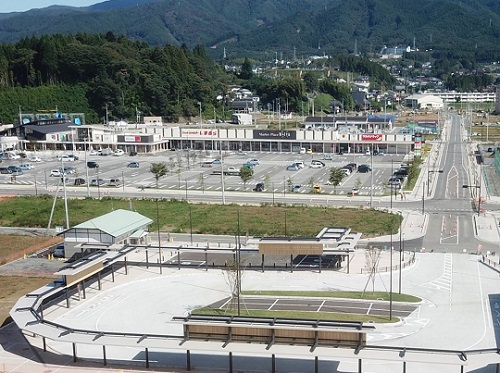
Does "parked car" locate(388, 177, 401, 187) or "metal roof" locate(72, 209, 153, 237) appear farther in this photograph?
"parked car" locate(388, 177, 401, 187)

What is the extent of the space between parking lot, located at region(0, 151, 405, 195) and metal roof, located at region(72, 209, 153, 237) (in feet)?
36.7

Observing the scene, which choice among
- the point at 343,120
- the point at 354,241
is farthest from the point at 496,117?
the point at 354,241

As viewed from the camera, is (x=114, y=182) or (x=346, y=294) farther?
(x=114, y=182)

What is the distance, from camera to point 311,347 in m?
16.4

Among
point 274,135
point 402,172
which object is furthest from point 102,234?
point 274,135

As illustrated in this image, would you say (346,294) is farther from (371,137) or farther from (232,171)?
(371,137)

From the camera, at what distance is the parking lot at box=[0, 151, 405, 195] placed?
48125 millimetres

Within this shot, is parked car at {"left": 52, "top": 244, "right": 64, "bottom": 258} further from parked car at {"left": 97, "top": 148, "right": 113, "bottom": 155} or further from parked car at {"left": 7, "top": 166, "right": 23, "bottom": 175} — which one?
parked car at {"left": 97, "top": 148, "right": 113, "bottom": 155}

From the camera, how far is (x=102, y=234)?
94.2 feet

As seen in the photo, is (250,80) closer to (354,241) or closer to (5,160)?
(5,160)

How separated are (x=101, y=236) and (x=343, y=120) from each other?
64305 mm

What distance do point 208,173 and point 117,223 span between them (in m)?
25.9

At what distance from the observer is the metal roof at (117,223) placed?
28844mm

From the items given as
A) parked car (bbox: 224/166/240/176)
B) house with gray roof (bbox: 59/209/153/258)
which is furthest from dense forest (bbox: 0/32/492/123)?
house with gray roof (bbox: 59/209/153/258)
